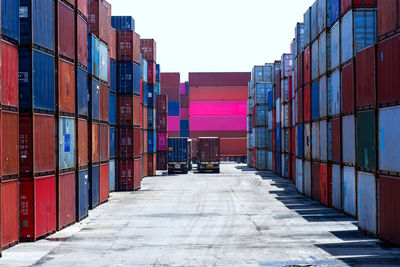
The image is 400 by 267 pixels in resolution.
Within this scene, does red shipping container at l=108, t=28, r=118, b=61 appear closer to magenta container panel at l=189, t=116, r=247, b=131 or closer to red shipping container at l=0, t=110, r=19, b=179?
red shipping container at l=0, t=110, r=19, b=179

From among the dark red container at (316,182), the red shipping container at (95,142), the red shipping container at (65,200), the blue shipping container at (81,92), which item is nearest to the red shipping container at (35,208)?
the red shipping container at (65,200)

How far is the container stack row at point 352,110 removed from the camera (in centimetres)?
1633

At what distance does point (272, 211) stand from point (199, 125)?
67821mm

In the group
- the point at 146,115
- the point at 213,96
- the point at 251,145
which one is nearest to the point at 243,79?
the point at 213,96

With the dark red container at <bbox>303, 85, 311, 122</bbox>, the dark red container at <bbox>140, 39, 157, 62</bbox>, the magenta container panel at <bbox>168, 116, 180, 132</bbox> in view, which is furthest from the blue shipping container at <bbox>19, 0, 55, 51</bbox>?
the magenta container panel at <bbox>168, 116, 180, 132</bbox>

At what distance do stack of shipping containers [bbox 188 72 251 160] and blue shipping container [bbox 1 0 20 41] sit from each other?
250 ft

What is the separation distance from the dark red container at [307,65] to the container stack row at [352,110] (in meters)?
0.06

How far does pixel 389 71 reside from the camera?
641 inches

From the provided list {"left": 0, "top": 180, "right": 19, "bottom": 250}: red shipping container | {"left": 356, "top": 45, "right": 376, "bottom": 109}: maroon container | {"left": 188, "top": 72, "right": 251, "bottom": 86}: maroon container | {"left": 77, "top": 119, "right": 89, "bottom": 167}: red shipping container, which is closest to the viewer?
{"left": 0, "top": 180, "right": 19, "bottom": 250}: red shipping container

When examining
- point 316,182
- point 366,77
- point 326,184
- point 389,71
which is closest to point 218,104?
point 316,182

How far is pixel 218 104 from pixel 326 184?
6736cm

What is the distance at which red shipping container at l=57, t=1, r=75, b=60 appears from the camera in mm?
19578

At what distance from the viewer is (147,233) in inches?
746

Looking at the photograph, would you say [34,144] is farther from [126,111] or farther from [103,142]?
[126,111]
